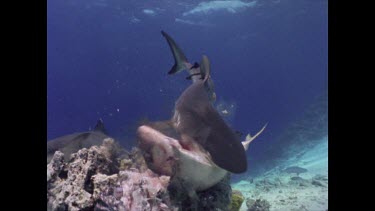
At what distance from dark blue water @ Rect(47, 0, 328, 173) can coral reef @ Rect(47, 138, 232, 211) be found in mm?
22747

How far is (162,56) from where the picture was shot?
159 feet

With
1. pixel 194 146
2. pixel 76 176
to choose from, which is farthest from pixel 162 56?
pixel 76 176

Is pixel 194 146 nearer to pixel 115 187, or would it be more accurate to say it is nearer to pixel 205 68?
pixel 115 187

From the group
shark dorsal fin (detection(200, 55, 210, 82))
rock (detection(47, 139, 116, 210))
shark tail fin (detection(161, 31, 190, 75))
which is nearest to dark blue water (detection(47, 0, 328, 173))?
shark tail fin (detection(161, 31, 190, 75))

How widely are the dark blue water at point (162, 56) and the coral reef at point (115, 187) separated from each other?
22747mm

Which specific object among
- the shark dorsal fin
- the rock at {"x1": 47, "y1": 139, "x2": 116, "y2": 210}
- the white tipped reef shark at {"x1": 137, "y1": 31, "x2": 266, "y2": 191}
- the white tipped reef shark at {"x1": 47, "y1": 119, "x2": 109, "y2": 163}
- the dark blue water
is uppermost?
the shark dorsal fin

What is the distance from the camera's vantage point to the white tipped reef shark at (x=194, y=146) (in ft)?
12.6

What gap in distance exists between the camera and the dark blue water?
110 feet

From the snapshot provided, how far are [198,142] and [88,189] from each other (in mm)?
1305

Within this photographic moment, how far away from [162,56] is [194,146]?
45268 millimetres

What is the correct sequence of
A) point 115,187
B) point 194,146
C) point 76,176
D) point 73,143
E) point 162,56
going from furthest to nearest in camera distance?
point 162,56
point 73,143
point 194,146
point 76,176
point 115,187

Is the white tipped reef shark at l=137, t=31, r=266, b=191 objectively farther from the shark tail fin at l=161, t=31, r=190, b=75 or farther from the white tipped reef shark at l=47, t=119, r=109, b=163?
the shark tail fin at l=161, t=31, r=190, b=75
